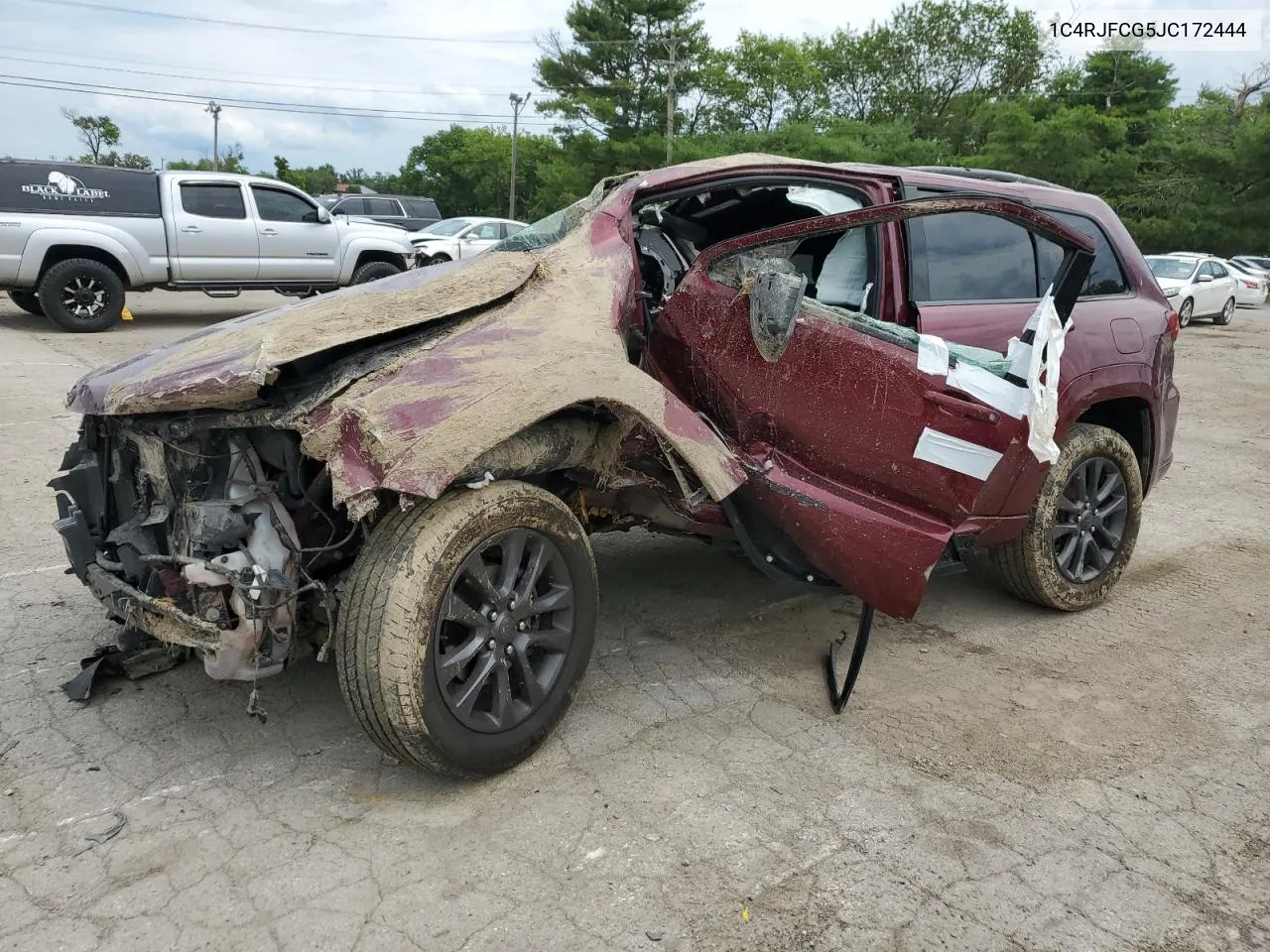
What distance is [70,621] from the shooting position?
3873 mm

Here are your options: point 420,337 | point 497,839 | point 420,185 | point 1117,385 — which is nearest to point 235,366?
point 420,337

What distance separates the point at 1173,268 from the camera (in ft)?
68.2

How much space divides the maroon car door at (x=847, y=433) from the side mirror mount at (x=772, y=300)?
0.03 metres

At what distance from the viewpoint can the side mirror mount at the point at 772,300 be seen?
3096 millimetres

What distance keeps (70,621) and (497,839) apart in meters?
2.39

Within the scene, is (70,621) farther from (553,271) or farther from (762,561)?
(762,561)

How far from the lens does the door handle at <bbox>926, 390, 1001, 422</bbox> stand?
10.3ft

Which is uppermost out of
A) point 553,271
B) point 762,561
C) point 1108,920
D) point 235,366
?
point 553,271

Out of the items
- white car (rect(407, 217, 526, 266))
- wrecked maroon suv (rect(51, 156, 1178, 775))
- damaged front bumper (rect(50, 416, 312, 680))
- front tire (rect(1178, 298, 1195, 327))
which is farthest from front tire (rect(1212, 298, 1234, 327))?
damaged front bumper (rect(50, 416, 312, 680))

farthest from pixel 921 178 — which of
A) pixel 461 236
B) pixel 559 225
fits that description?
pixel 461 236

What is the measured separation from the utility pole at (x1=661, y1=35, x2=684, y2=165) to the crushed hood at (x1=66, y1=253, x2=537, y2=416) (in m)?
35.2

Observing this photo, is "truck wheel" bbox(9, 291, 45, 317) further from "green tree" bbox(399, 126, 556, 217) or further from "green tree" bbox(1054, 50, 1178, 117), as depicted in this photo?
"green tree" bbox(399, 126, 556, 217)

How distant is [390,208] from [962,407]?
81.9ft

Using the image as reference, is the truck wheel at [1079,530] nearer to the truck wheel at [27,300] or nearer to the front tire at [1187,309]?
the truck wheel at [27,300]
